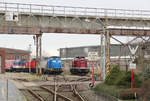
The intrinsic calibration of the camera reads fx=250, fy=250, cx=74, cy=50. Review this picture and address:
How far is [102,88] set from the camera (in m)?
18.8

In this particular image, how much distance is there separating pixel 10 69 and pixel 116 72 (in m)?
48.3

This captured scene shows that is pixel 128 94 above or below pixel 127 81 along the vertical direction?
below

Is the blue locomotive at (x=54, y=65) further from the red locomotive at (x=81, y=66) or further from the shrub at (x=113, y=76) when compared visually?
the shrub at (x=113, y=76)

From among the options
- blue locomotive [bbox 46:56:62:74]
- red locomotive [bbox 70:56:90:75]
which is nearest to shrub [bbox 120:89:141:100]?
red locomotive [bbox 70:56:90:75]

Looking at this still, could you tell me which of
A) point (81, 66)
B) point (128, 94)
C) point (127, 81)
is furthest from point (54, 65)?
point (128, 94)

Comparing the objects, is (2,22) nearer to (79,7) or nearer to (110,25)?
(79,7)

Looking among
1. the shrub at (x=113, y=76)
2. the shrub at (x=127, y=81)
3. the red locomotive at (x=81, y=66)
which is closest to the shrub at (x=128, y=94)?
the shrub at (x=127, y=81)

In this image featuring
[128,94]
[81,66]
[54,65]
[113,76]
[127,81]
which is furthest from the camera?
[81,66]

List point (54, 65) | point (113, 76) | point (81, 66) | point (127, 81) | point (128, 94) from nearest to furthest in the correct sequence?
point (128, 94) → point (127, 81) → point (113, 76) → point (54, 65) → point (81, 66)

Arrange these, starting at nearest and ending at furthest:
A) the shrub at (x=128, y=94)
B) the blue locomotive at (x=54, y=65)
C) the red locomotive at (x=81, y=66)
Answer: the shrub at (x=128, y=94) < the blue locomotive at (x=54, y=65) < the red locomotive at (x=81, y=66)

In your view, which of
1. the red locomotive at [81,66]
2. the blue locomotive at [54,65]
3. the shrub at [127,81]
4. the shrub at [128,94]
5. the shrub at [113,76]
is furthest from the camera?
the red locomotive at [81,66]

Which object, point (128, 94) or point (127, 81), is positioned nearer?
point (128, 94)

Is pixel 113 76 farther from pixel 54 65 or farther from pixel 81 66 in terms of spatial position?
pixel 54 65

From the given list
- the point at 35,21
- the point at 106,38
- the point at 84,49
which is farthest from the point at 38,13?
the point at 84,49
